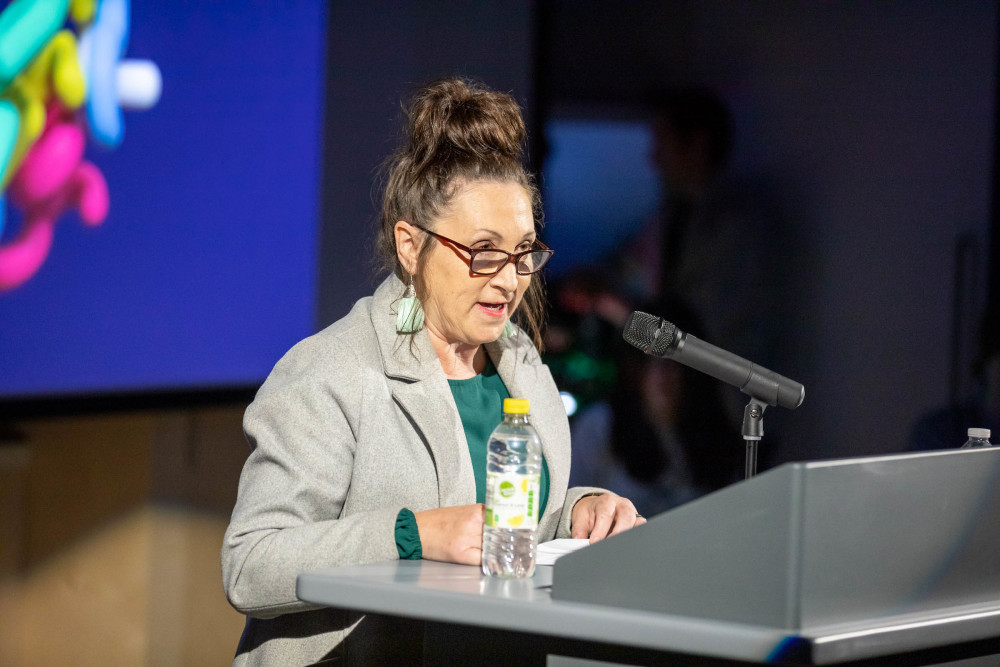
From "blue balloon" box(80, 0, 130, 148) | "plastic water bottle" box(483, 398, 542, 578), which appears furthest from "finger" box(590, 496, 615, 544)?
"blue balloon" box(80, 0, 130, 148)

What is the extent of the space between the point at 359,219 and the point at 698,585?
2399 mm

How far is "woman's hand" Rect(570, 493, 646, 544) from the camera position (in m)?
1.57

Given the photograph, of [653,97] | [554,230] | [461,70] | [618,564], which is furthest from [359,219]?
[618,564]

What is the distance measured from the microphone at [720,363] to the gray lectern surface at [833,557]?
278 mm

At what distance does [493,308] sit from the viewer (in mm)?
1681

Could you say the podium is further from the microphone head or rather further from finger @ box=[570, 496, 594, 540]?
finger @ box=[570, 496, 594, 540]

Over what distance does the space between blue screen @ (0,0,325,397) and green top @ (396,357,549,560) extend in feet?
3.31

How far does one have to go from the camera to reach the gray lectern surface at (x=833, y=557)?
94 centimetres

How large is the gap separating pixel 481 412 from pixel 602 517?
0.28 metres

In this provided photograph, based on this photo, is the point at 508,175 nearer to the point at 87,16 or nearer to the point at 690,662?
the point at 690,662

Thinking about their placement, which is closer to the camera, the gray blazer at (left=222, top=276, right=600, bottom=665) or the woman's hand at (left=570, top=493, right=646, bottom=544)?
the gray blazer at (left=222, top=276, right=600, bottom=665)

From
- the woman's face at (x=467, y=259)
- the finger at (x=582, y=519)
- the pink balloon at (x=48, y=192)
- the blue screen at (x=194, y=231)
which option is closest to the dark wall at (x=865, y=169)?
the blue screen at (x=194, y=231)

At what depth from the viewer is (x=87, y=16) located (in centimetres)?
220

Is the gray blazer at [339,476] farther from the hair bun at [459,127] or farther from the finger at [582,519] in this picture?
the hair bun at [459,127]
